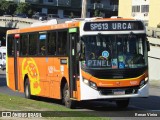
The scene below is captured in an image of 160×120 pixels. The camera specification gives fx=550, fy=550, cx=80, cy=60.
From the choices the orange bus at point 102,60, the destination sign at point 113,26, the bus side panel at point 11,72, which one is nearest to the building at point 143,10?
the bus side panel at point 11,72

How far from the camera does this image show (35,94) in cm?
2195

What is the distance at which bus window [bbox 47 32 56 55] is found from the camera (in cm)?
1947

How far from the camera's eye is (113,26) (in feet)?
57.0

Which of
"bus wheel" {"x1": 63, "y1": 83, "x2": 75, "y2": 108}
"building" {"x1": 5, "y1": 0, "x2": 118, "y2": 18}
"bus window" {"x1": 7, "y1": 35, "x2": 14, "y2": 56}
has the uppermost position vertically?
"bus window" {"x1": 7, "y1": 35, "x2": 14, "y2": 56}

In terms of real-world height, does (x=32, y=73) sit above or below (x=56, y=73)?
below

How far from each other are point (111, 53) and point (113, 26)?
0.97 meters

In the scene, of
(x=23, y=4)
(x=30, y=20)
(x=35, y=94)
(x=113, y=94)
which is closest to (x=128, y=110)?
(x=113, y=94)

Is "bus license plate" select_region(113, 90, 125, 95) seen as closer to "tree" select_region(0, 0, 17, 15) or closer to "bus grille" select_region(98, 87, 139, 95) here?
"bus grille" select_region(98, 87, 139, 95)

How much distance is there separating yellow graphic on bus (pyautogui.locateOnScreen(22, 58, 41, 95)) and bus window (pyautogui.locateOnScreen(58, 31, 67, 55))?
2826 millimetres

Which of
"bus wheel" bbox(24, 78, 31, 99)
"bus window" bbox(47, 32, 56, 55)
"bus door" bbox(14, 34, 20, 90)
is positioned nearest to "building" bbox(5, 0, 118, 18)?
"bus door" bbox(14, 34, 20, 90)

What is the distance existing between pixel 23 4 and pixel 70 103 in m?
95.4

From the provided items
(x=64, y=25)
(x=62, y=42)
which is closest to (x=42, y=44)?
(x=62, y=42)

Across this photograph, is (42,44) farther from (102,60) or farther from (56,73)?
(102,60)

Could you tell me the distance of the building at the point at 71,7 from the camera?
118938mm
